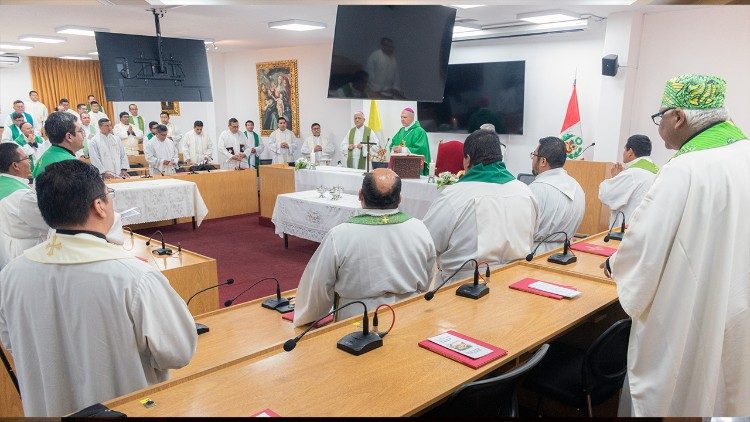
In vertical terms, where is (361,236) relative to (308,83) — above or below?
below

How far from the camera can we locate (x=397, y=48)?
4469mm

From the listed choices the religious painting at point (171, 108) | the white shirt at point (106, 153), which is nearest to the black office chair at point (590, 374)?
the white shirt at point (106, 153)

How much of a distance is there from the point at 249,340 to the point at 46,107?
1323cm

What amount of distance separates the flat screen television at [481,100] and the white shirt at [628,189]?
390 cm

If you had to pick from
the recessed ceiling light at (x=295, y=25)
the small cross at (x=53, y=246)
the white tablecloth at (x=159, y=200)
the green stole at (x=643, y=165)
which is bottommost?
the white tablecloth at (x=159, y=200)

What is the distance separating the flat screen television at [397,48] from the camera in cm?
440

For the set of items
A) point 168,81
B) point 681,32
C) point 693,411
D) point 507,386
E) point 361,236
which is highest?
point 681,32

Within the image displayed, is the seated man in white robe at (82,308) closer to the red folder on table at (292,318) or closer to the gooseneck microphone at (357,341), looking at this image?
the gooseneck microphone at (357,341)

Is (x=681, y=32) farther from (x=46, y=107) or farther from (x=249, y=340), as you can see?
(x=46, y=107)

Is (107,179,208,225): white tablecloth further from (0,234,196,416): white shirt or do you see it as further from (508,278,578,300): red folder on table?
→ (508,278,578,300): red folder on table

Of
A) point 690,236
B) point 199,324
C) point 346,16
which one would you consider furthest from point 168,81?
point 690,236

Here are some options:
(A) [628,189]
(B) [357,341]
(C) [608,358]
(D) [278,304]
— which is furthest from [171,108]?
(C) [608,358]

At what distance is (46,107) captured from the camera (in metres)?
12.9

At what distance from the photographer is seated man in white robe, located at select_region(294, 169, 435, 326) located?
2383 millimetres
